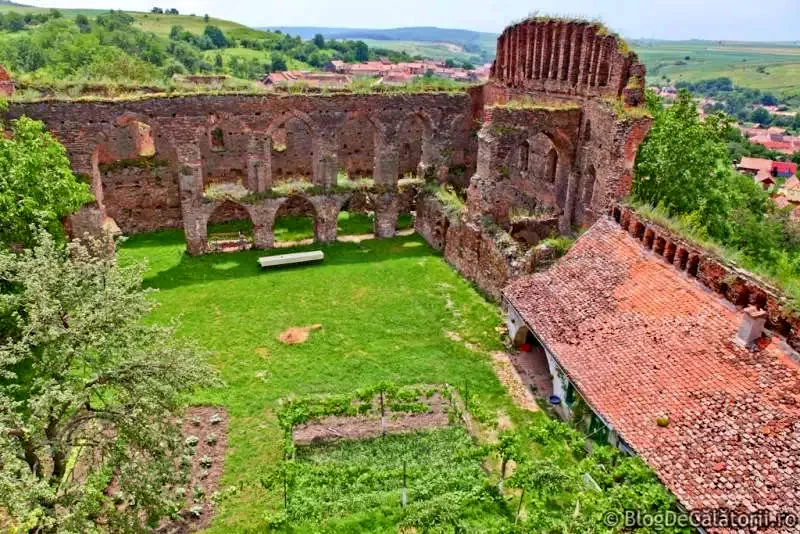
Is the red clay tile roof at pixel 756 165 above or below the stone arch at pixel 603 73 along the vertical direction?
below

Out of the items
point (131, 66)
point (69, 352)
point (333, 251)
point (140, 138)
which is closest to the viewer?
point (69, 352)

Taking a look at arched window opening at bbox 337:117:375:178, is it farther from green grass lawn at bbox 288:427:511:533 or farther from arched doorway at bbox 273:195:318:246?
green grass lawn at bbox 288:427:511:533

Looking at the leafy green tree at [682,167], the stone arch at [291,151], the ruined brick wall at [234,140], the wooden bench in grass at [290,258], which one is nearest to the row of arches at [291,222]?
the ruined brick wall at [234,140]

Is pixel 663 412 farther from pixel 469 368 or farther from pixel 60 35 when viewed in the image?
pixel 60 35

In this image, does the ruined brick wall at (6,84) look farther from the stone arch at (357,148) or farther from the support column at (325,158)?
the stone arch at (357,148)

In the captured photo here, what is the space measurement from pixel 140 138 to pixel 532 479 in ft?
96.7

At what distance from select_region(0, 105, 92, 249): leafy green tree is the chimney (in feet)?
65.9

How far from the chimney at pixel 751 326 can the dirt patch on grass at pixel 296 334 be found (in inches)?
554

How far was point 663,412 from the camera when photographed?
46.5ft

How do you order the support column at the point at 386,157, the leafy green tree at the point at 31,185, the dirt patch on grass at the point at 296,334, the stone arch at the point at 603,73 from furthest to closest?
the support column at the point at 386,157 → the stone arch at the point at 603,73 → the dirt patch on grass at the point at 296,334 → the leafy green tree at the point at 31,185

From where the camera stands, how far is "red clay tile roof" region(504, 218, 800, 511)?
40.1ft

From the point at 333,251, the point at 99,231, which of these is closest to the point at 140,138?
the point at 99,231

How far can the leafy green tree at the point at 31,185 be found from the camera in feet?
66.9

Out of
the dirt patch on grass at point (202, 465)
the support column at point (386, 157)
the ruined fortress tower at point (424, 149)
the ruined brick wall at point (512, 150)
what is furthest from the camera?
the support column at point (386, 157)
